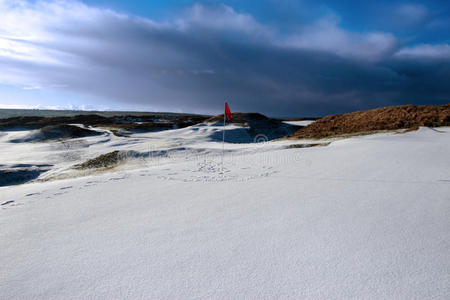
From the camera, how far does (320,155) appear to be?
27.9 feet

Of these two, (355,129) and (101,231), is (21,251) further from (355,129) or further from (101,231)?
(355,129)

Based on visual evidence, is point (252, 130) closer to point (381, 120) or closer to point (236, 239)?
point (381, 120)

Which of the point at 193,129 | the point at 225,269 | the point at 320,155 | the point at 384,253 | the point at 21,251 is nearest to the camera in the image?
the point at 225,269

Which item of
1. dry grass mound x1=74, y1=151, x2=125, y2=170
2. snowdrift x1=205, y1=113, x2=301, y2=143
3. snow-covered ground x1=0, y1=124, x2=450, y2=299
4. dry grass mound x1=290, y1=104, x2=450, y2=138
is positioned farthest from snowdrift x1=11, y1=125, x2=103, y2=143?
snow-covered ground x1=0, y1=124, x2=450, y2=299

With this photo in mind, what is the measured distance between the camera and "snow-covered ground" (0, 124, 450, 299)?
204cm

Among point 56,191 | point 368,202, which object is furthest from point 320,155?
point 56,191

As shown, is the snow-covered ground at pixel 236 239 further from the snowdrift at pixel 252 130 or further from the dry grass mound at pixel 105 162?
the snowdrift at pixel 252 130

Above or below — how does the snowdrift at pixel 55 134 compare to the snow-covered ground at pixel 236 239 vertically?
above

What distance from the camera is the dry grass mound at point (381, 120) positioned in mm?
13441

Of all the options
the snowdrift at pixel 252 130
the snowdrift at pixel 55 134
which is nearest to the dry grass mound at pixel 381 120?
the snowdrift at pixel 252 130

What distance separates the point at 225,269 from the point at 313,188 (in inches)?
118

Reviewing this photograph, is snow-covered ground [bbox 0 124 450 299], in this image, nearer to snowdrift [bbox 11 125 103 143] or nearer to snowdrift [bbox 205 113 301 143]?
snowdrift [bbox 205 113 301 143]

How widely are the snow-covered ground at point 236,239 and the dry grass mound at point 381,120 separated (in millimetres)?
10038

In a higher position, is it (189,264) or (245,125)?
(245,125)
